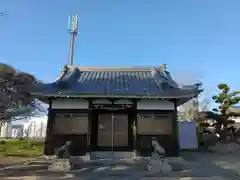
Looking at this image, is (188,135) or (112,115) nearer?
(112,115)

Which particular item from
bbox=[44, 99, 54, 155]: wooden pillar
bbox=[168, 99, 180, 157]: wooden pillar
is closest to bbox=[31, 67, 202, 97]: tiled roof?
bbox=[168, 99, 180, 157]: wooden pillar

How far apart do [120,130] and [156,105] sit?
2386mm

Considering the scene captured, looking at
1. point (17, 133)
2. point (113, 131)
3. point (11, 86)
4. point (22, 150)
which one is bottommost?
point (22, 150)

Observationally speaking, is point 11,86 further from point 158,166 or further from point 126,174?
point 158,166

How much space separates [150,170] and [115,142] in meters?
3.71

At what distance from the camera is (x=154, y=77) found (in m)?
14.4

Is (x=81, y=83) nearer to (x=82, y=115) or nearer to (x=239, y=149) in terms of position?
(x=82, y=115)

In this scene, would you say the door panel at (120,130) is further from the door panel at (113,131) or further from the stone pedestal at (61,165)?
the stone pedestal at (61,165)

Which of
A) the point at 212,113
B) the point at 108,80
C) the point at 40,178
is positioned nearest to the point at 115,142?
the point at 108,80

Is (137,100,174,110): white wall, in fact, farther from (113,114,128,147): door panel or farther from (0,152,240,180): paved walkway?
(0,152,240,180): paved walkway

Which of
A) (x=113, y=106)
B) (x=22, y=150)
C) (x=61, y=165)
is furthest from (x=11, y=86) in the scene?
(x=61, y=165)

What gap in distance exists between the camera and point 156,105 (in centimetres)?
1273

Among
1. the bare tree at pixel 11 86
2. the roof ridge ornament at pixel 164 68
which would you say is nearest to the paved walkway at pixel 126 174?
the bare tree at pixel 11 86

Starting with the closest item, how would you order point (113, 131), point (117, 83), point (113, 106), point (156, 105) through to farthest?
point (156, 105)
point (113, 106)
point (113, 131)
point (117, 83)
